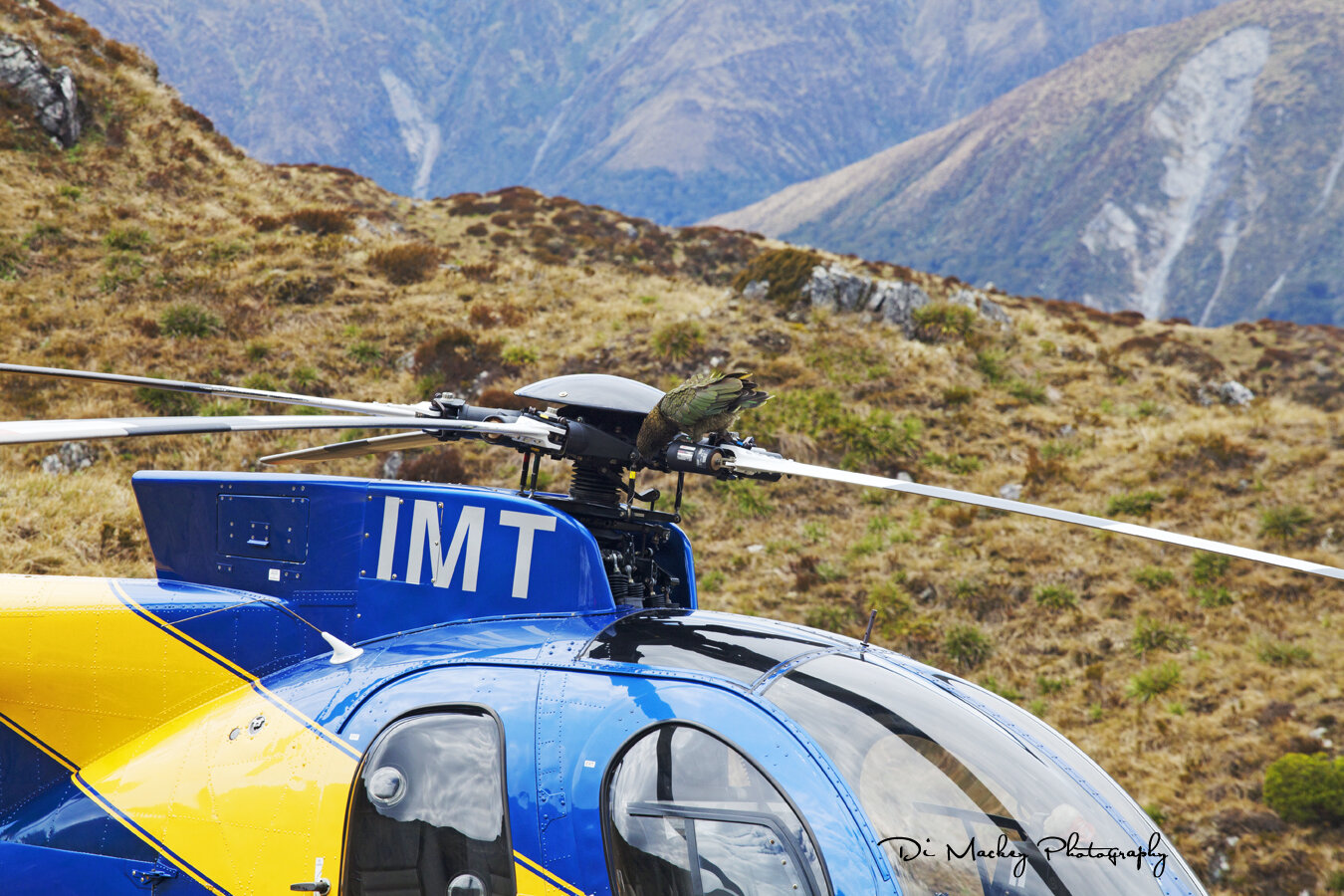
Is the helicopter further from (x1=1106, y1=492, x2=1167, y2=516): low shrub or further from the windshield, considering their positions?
(x1=1106, y1=492, x2=1167, y2=516): low shrub

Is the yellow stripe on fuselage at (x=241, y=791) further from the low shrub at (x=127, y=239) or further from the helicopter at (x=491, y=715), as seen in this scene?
the low shrub at (x=127, y=239)

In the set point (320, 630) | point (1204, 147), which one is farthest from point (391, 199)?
point (1204, 147)

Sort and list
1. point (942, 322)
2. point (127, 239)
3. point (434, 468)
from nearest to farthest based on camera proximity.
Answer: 1. point (434, 468)
2. point (127, 239)
3. point (942, 322)

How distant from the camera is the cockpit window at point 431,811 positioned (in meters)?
2.97

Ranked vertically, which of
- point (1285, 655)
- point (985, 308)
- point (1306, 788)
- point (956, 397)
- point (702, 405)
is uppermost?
point (985, 308)

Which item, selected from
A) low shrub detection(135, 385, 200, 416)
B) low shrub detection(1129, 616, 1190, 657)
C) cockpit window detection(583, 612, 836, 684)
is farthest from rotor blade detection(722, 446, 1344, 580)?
low shrub detection(135, 385, 200, 416)

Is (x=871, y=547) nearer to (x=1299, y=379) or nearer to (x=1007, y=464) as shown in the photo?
(x=1007, y=464)

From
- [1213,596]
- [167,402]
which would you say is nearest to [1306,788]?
[1213,596]

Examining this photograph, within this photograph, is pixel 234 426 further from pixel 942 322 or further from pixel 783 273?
pixel 783 273

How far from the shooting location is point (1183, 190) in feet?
570

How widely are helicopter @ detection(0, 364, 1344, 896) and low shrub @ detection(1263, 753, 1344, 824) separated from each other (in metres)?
5.85

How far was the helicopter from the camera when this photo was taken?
2633 mm

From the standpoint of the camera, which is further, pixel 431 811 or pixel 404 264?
Answer: pixel 404 264

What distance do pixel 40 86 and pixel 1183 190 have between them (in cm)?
20662
